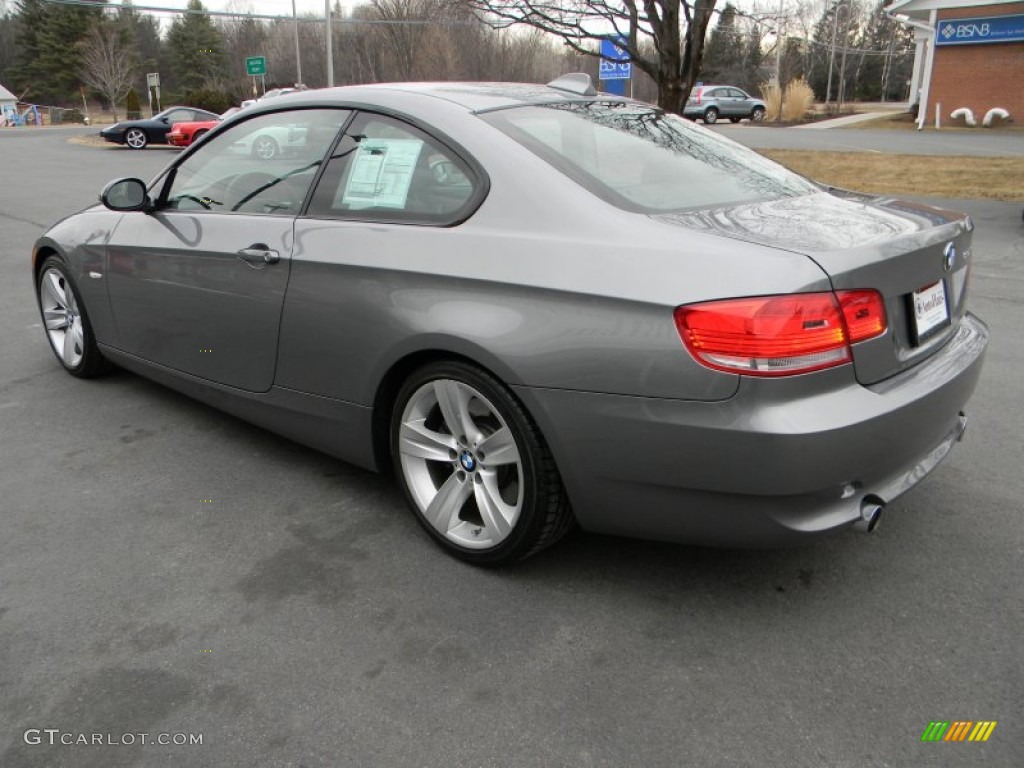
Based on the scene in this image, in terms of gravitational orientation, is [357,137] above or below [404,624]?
above

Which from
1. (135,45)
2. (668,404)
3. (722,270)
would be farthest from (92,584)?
(135,45)

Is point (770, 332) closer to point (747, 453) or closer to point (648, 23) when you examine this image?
point (747, 453)

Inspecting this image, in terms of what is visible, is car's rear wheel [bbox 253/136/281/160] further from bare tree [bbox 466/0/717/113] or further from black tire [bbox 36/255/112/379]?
bare tree [bbox 466/0/717/113]

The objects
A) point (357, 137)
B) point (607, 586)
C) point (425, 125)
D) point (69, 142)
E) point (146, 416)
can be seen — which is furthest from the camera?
point (69, 142)

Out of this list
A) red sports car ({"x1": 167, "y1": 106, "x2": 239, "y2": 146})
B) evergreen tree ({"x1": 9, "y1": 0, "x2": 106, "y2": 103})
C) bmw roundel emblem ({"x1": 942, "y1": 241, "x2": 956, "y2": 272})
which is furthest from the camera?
evergreen tree ({"x1": 9, "y1": 0, "x2": 106, "y2": 103})

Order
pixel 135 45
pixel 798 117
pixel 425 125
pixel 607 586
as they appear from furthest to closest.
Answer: pixel 135 45 < pixel 798 117 < pixel 425 125 < pixel 607 586

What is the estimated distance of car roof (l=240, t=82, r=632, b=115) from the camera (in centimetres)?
307

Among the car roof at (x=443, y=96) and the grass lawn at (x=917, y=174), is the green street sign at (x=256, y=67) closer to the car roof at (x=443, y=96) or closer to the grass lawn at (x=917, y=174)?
the grass lawn at (x=917, y=174)

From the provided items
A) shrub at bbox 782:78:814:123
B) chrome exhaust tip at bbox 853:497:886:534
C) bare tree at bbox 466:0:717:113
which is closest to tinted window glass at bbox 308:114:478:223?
chrome exhaust tip at bbox 853:497:886:534

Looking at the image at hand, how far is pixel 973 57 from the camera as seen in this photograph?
29.8 meters

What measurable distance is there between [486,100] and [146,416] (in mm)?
2423

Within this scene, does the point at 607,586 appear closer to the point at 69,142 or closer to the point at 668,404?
the point at 668,404

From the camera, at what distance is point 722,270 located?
225 centimetres

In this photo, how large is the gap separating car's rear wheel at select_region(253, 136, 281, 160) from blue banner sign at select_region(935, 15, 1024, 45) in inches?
1263
